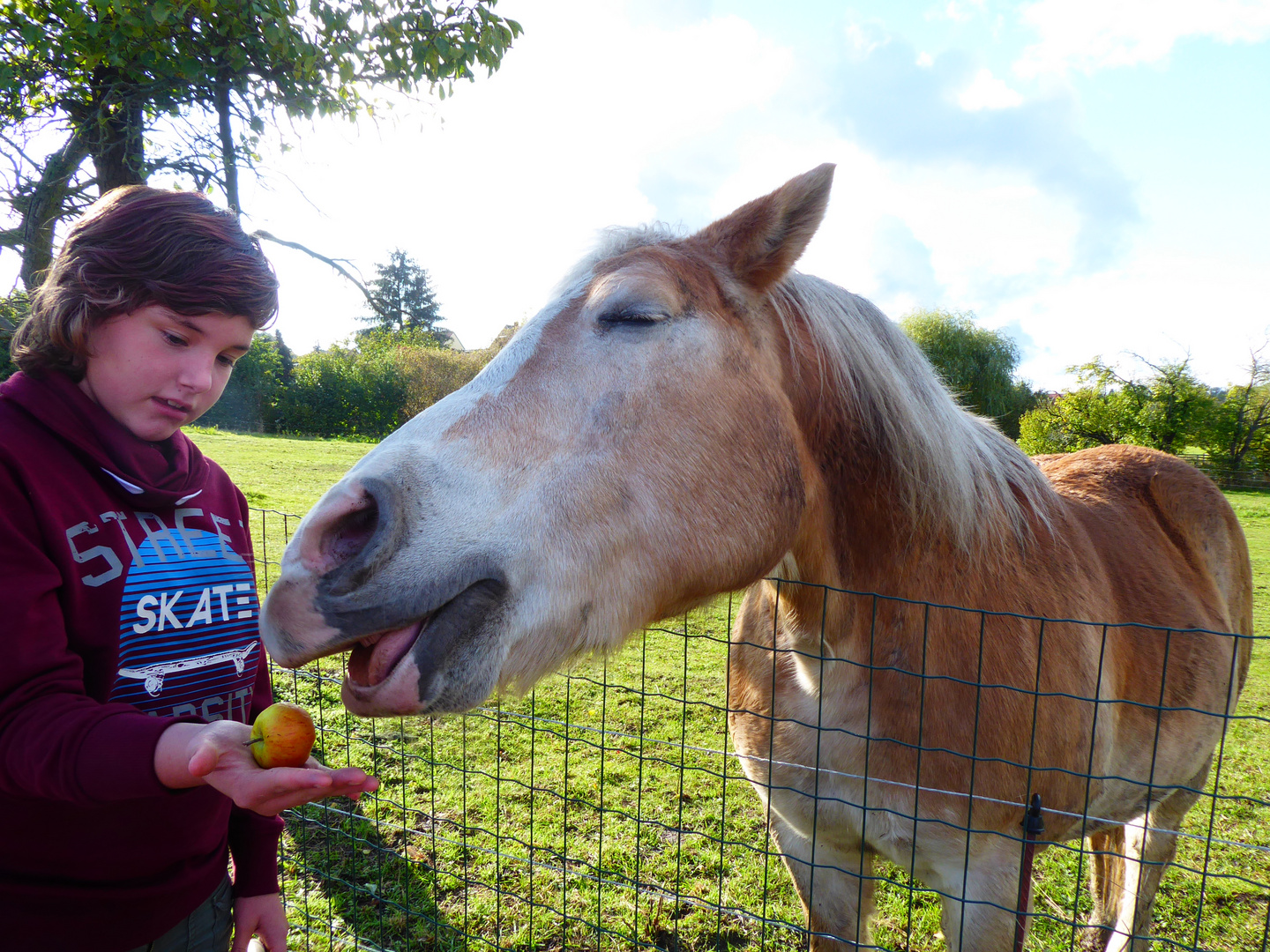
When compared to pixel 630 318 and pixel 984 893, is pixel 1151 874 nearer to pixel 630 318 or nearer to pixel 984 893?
pixel 984 893

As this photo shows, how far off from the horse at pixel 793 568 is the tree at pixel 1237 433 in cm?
2302

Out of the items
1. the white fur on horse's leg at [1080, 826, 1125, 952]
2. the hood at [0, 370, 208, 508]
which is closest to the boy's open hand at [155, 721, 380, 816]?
the hood at [0, 370, 208, 508]

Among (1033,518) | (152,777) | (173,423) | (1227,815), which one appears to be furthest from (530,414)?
(1227,815)

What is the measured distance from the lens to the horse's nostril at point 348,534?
1248mm

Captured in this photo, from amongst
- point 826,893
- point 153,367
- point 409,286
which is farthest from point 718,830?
point 409,286

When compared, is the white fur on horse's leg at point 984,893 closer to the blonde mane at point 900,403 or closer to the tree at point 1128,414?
the blonde mane at point 900,403

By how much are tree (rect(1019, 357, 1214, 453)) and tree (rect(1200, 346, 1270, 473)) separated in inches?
13.1

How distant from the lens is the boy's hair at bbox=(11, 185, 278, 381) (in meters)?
1.28

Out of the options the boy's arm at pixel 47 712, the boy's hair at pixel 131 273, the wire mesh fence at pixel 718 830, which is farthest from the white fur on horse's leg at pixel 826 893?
the boy's hair at pixel 131 273

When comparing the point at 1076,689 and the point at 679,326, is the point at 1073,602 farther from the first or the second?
the point at 679,326

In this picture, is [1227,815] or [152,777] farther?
[1227,815]

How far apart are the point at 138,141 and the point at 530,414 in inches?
147

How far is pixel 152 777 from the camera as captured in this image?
3.27 feet

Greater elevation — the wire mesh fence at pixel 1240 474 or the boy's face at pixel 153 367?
the boy's face at pixel 153 367
